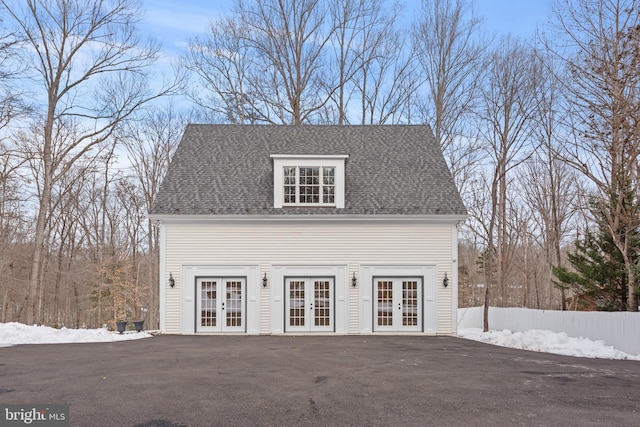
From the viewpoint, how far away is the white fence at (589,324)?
14008mm

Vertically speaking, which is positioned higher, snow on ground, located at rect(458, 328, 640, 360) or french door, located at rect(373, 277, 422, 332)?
french door, located at rect(373, 277, 422, 332)

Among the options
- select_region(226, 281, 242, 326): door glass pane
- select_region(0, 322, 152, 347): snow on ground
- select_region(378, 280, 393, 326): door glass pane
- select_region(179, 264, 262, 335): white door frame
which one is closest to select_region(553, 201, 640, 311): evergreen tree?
select_region(378, 280, 393, 326): door glass pane

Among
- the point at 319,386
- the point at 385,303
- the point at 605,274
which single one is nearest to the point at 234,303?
the point at 385,303

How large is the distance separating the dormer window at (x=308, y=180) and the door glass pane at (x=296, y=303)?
111 inches

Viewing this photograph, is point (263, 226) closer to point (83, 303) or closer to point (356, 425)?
point (356, 425)

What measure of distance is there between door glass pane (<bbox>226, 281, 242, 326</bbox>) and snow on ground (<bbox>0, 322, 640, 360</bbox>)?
3.03 meters

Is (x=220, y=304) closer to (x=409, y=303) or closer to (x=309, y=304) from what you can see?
(x=309, y=304)

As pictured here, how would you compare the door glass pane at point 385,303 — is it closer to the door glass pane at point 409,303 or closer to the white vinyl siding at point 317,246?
the door glass pane at point 409,303

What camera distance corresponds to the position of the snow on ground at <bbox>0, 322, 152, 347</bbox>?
620 inches

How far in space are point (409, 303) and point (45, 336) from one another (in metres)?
11.4

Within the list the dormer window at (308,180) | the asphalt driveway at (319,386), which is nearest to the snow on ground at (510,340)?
the asphalt driveway at (319,386)

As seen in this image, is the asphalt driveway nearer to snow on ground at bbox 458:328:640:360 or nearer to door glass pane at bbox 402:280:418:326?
snow on ground at bbox 458:328:640:360

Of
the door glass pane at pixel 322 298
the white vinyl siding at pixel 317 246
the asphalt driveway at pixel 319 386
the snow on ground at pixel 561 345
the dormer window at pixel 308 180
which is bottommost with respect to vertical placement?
the snow on ground at pixel 561 345

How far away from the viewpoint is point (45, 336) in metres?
16.5
